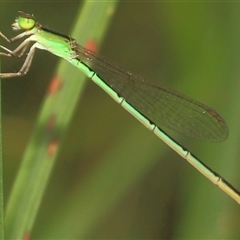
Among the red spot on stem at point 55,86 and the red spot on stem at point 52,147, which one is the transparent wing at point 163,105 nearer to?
the red spot on stem at point 55,86

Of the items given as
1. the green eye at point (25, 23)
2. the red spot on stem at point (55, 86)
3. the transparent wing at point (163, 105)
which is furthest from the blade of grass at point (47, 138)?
the transparent wing at point (163, 105)

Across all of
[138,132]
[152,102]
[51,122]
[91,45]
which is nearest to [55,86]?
[51,122]

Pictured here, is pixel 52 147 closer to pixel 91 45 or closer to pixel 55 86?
pixel 55 86

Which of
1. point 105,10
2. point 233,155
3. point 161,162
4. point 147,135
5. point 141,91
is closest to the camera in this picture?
point 105,10

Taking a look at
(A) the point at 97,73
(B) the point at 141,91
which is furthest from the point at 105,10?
(B) the point at 141,91

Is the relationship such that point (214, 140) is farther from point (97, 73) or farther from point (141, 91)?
point (97, 73)

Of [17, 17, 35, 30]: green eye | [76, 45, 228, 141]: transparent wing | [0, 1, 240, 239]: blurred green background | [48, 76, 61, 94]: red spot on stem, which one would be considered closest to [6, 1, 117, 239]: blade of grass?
[48, 76, 61, 94]: red spot on stem
